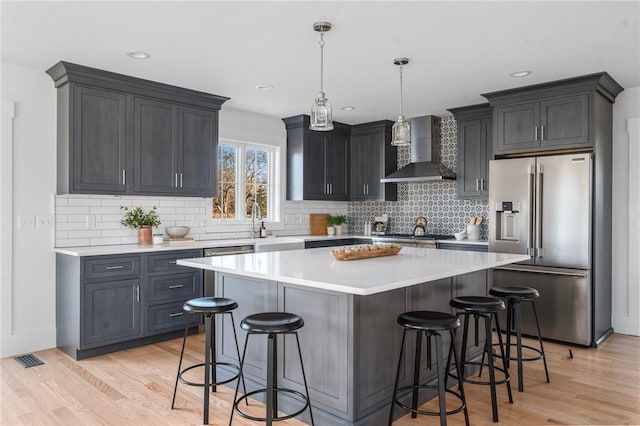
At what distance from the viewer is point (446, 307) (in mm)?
3287

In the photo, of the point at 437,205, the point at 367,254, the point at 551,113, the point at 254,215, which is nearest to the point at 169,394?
the point at 367,254

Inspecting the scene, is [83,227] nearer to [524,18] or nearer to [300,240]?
[300,240]

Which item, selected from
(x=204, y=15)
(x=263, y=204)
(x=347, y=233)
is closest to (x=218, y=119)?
(x=263, y=204)

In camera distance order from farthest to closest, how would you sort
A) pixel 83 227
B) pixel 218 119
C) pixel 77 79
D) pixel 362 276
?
pixel 218 119
pixel 83 227
pixel 77 79
pixel 362 276

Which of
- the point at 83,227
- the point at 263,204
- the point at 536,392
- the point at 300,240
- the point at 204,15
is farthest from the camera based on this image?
the point at 263,204

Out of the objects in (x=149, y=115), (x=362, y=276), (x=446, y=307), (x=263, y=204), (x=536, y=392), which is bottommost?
(x=536, y=392)

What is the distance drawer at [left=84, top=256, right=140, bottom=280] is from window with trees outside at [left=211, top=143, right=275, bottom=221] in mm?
1556

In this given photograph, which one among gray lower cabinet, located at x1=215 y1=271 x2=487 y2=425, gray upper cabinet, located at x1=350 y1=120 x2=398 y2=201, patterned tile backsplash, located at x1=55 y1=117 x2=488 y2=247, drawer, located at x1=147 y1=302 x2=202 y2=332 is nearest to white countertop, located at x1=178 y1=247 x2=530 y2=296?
gray lower cabinet, located at x1=215 y1=271 x2=487 y2=425

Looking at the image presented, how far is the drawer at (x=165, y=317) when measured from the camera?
4238 mm

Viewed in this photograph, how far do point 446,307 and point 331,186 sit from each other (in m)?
3.59

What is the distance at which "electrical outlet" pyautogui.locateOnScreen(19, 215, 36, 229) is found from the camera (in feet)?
13.1

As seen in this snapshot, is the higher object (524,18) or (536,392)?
(524,18)

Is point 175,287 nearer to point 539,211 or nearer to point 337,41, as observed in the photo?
point 337,41

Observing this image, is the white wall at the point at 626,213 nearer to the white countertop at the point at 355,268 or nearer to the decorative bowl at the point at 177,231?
the white countertop at the point at 355,268
